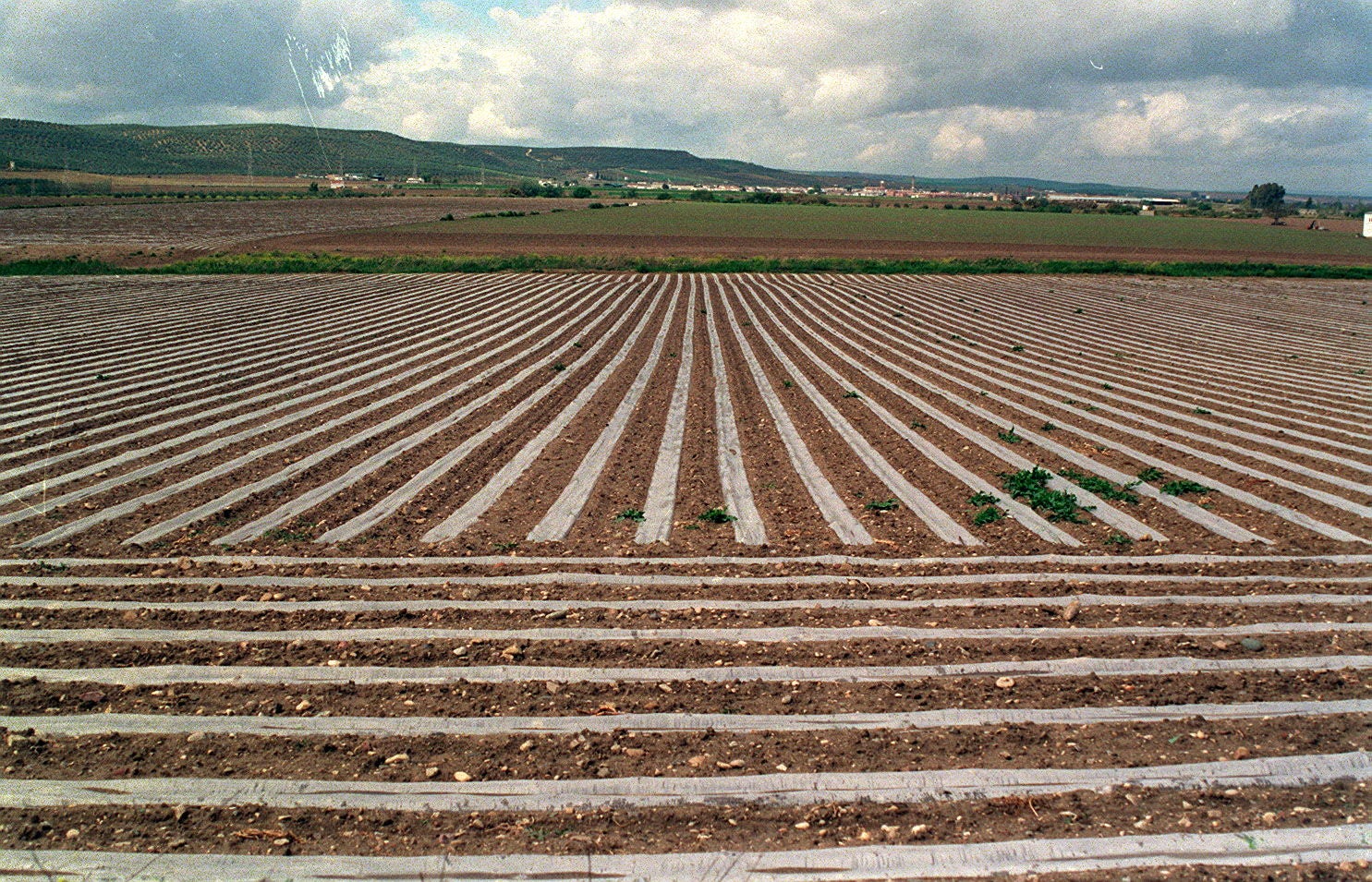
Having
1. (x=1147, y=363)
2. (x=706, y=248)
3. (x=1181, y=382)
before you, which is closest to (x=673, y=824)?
(x=1181, y=382)

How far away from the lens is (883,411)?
12586 millimetres

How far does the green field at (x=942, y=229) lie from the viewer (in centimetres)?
5978

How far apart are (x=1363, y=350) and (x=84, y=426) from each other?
25.5 m

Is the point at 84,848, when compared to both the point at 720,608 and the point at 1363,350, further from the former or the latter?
the point at 1363,350

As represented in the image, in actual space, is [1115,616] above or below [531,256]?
below

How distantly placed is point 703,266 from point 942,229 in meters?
36.4

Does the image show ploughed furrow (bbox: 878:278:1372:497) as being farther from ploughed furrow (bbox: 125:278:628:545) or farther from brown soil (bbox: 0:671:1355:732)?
ploughed furrow (bbox: 125:278:628:545)

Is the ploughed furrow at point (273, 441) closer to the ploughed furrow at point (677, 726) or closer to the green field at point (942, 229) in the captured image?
the ploughed furrow at point (677, 726)

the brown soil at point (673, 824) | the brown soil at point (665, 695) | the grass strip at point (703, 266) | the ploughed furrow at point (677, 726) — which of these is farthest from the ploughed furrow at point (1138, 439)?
the grass strip at point (703, 266)

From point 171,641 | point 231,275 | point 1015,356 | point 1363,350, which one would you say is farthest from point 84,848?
point 231,275

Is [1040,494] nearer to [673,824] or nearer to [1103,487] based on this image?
[1103,487]

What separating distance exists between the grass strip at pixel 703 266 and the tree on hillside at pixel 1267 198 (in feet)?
318

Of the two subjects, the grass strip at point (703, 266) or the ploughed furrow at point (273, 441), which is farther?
the grass strip at point (703, 266)

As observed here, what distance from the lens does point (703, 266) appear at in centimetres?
4181
